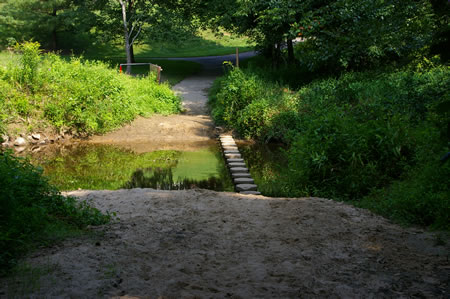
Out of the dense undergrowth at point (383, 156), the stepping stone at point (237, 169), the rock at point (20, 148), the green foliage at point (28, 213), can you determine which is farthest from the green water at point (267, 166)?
the rock at point (20, 148)

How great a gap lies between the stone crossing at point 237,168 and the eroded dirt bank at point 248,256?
7.55 ft

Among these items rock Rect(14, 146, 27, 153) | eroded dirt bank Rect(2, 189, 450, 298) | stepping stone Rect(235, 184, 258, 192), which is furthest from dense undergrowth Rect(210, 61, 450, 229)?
rock Rect(14, 146, 27, 153)

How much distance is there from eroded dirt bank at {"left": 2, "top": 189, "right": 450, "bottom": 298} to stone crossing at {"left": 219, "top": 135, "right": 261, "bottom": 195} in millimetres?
2300

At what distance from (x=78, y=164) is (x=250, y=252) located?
816cm

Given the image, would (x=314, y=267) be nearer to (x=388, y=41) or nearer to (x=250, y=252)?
(x=250, y=252)

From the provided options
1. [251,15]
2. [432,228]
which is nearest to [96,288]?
[432,228]

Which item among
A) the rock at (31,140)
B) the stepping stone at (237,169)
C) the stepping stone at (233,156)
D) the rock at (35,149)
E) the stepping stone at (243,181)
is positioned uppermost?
the rock at (31,140)

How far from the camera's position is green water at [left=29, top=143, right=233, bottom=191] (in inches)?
404

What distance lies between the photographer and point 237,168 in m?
10.8

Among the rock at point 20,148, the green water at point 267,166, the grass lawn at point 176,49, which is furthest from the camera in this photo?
the grass lawn at point 176,49

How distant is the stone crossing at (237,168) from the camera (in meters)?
9.30

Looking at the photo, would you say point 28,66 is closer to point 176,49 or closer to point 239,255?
point 239,255

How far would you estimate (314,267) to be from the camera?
15.0ft

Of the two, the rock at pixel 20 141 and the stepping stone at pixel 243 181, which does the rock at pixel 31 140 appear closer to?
the rock at pixel 20 141
